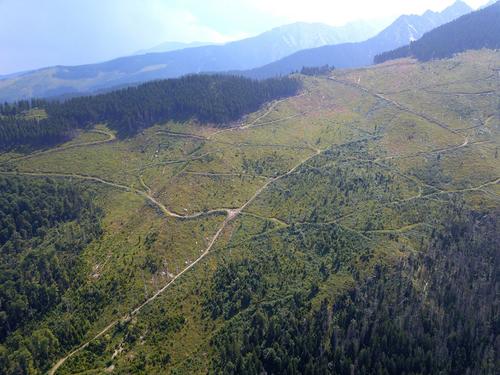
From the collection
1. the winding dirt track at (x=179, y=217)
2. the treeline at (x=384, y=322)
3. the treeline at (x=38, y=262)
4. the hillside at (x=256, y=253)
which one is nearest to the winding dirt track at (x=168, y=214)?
the winding dirt track at (x=179, y=217)

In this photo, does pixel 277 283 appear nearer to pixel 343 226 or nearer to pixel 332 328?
pixel 332 328

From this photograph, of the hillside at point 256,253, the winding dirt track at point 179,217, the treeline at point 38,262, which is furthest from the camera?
the winding dirt track at point 179,217

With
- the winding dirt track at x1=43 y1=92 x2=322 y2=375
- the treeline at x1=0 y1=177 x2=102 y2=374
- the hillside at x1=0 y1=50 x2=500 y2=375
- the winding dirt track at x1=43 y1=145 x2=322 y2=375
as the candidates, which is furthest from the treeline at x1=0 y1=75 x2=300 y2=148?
the treeline at x1=0 y1=177 x2=102 y2=374

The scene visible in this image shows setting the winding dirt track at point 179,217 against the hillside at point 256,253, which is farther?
the winding dirt track at point 179,217

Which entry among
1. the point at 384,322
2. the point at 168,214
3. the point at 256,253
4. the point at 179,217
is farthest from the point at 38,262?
the point at 384,322

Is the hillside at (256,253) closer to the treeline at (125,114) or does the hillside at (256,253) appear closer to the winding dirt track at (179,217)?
the winding dirt track at (179,217)

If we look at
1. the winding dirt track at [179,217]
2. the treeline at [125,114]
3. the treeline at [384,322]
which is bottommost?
the treeline at [384,322]

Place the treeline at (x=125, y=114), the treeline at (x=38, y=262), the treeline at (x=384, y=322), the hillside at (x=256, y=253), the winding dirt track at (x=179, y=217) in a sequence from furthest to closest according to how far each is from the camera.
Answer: the treeline at (x=125, y=114) < the winding dirt track at (x=179, y=217) < the treeline at (x=38, y=262) < the hillside at (x=256, y=253) < the treeline at (x=384, y=322)
